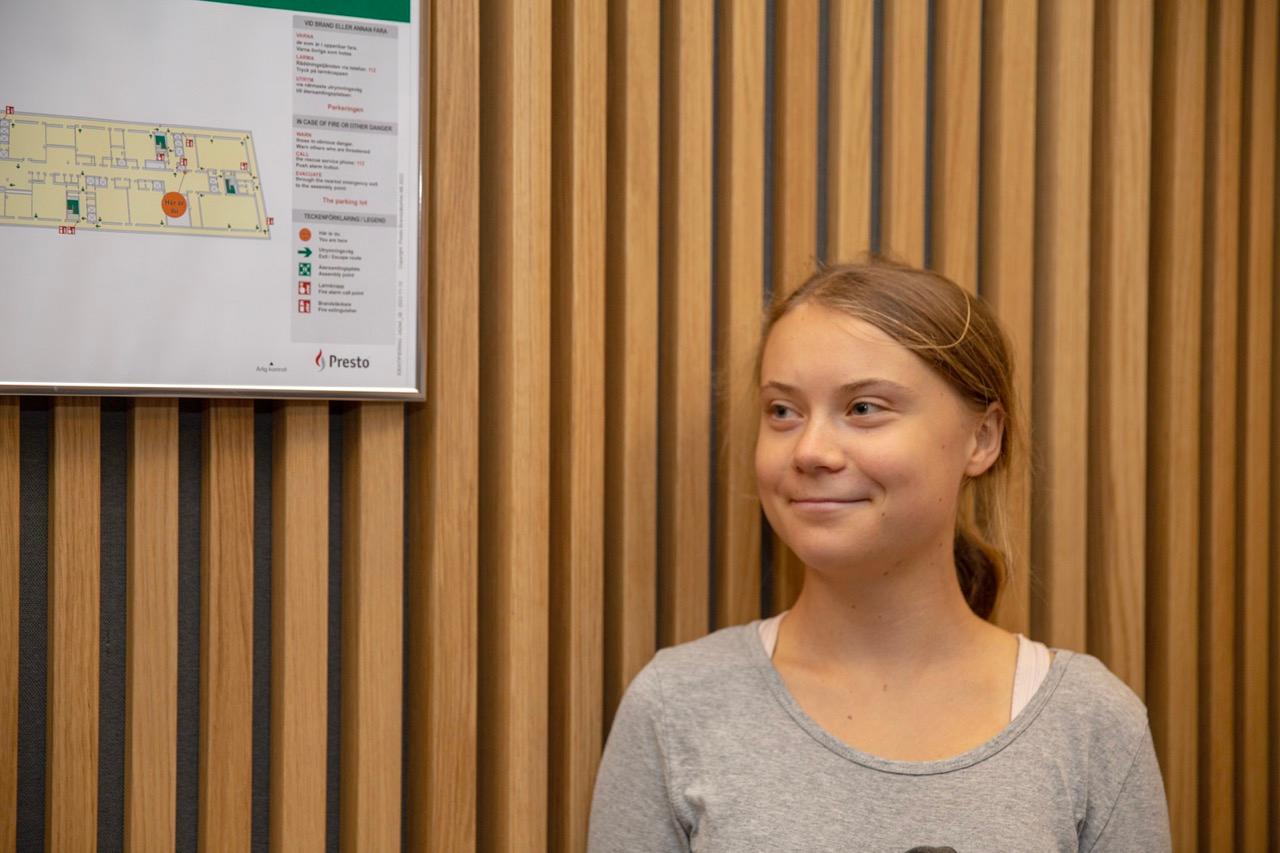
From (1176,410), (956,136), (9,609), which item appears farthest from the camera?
(1176,410)

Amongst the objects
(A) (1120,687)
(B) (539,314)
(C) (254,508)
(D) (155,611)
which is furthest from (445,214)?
(A) (1120,687)

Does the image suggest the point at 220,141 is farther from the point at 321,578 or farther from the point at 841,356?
the point at 841,356

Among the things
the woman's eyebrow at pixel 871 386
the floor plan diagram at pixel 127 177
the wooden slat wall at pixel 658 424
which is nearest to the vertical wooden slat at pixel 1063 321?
the wooden slat wall at pixel 658 424

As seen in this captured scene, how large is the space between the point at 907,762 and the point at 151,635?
0.94 m

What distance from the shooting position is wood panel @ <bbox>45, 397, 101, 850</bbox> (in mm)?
1417

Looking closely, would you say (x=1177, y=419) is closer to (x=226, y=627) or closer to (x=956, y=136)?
(x=956, y=136)

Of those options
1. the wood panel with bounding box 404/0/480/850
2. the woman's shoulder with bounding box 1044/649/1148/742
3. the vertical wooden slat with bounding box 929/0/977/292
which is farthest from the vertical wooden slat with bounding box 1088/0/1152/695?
the wood panel with bounding box 404/0/480/850

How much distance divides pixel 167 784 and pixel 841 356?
982 mm

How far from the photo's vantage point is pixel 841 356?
146 centimetres

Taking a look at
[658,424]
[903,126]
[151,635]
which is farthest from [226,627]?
[903,126]

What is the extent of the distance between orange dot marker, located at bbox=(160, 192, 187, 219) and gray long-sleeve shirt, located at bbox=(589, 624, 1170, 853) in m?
0.83

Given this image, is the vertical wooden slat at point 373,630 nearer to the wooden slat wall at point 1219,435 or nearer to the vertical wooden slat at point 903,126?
the vertical wooden slat at point 903,126

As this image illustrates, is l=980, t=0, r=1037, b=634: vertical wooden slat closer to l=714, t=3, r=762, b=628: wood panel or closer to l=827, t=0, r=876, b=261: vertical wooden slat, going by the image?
l=827, t=0, r=876, b=261: vertical wooden slat

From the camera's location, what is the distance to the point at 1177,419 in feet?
6.54
